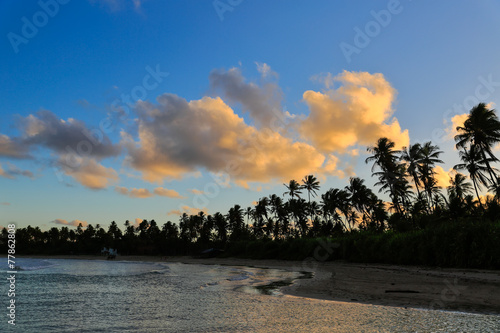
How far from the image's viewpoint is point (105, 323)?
21.2 feet

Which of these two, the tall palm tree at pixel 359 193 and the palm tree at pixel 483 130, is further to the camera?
the tall palm tree at pixel 359 193

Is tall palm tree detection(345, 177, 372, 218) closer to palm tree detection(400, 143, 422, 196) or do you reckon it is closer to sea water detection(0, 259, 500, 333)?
palm tree detection(400, 143, 422, 196)

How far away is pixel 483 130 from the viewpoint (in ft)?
122

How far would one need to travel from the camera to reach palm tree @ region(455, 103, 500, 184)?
36531 millimetres

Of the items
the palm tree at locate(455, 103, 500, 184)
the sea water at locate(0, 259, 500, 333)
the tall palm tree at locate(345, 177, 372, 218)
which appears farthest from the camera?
the tall palm tree at locate(345, 177, 372, 218)

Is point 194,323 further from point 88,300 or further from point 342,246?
point 342,246

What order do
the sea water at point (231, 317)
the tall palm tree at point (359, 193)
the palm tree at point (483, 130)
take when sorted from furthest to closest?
the tall palm tree at point (359, 193), the palm tree at point (483, 130), the sea water at point (231, 317)

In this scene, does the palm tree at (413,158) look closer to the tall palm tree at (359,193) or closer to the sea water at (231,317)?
the tall palm tree at (359,193)

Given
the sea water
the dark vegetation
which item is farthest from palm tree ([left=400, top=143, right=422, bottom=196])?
the sea water

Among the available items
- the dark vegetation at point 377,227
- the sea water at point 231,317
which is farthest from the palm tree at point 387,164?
the sea water at point 231,317

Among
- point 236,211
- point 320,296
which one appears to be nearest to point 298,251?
point 320,296

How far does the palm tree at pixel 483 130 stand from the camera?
36.5 metres

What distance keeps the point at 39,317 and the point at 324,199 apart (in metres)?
64.1

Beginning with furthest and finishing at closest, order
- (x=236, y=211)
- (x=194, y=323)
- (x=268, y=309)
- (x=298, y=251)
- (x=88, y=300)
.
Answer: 1. (x=236, y=211)
2. (x=298, y=251)
3. (x=88, y=300)
4. (x=268, y=309)
5. (x=194, y=323)
